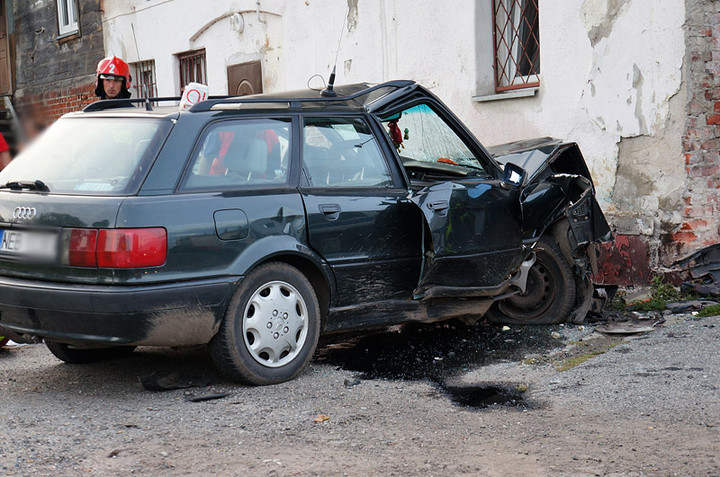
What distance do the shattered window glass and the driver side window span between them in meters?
0.33

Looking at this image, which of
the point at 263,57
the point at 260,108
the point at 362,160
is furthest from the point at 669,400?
the point at 263,57

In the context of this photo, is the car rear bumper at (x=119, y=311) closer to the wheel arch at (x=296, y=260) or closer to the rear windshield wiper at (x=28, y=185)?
the wheel arch at (x=296, y=260)

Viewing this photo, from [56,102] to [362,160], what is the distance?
1383 cm

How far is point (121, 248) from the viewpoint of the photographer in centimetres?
467

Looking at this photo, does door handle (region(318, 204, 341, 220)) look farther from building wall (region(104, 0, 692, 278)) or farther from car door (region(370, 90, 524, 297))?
building wall (region(104, 0, 692, 278))

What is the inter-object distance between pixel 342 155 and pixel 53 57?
1413 centimetres

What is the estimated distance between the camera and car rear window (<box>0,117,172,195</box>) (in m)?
4.93

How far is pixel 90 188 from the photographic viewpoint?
16.3ft

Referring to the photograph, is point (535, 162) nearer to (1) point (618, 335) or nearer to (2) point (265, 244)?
(1) point (618, 335)

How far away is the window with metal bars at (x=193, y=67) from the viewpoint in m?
14.7

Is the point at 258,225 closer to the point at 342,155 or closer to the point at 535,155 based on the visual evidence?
the point at 342,155

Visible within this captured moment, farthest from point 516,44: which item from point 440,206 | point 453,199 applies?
point 440,206

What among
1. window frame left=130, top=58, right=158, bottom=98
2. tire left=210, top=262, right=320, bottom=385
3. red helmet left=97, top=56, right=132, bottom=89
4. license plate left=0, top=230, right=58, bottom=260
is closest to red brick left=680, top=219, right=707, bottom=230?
tire left=210, top=262, right=320, bottom=385

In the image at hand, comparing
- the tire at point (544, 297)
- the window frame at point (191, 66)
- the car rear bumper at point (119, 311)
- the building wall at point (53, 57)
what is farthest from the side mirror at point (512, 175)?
the building wall at point (53, 57)
